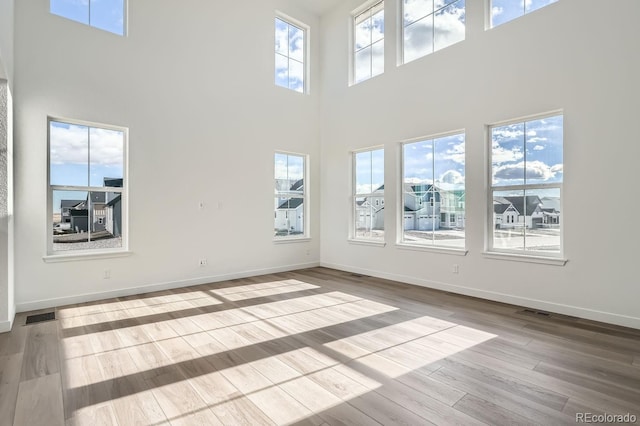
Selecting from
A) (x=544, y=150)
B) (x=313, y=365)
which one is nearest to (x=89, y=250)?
(x=313, y=365)

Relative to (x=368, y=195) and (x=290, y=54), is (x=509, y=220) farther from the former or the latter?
(x=290, y=54)

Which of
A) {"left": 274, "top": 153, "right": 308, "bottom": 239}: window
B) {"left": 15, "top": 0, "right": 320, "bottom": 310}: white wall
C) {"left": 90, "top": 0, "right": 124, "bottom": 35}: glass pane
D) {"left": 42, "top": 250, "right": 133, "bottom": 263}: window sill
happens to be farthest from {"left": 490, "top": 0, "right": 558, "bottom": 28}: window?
{"left": 42, "top": 250, "right": 133, "bottom": 263}: window sill

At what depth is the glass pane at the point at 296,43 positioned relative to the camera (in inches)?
254

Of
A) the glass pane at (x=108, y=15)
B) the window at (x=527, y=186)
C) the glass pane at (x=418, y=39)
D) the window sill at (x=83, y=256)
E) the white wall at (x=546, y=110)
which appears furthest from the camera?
the glass pane at (x=418, y=39)

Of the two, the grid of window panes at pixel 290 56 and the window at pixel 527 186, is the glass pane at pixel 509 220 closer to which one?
the window at pixel 527 186

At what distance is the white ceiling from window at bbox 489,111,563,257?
13.4 ft

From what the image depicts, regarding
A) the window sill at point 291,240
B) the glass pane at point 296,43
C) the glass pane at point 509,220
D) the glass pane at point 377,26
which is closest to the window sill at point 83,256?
the window sill at point 291,240

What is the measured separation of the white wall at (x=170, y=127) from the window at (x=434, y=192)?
2095 mm

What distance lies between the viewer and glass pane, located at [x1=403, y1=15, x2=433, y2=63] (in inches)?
198

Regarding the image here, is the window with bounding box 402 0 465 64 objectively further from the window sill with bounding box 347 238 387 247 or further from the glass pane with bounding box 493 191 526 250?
the window sill with bounding box 347 238 387 247

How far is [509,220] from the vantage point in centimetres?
422

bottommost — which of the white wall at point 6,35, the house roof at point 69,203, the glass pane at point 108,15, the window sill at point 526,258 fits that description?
the window sill at point 526,258

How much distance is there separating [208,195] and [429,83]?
12.6 ft

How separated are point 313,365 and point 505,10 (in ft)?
15.8
